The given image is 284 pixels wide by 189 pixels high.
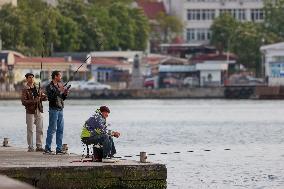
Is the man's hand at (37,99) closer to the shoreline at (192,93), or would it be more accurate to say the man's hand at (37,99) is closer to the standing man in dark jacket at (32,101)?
the standing man in dark jacket at (32,101)

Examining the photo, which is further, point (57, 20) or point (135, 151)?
point (57, 20)

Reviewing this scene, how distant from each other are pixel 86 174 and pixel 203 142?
98.2ft

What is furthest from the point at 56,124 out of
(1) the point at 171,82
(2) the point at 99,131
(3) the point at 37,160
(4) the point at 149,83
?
(4) the point at 149,83

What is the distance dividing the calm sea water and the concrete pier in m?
4.55

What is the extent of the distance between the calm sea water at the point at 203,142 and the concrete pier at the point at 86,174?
4553mm

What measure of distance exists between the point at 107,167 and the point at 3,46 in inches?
5352

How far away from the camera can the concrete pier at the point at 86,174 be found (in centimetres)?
3162

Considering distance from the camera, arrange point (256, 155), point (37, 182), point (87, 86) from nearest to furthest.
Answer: point (37, 182)
point (256, 155)
point (87, 86)

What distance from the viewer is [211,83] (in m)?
171

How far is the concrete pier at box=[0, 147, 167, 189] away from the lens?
31.6 metres

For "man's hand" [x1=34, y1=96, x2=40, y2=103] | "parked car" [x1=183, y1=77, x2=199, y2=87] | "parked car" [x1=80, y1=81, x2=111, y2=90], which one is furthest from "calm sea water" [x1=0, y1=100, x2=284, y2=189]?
"parked car" [x1=183, y1=77, x2=199, y2=87]

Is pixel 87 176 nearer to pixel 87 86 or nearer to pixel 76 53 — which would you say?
pixel 87 86

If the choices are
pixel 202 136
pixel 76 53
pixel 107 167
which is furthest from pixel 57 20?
pixel 107 167

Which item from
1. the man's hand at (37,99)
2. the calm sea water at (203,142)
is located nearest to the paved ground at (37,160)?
the man's hand at (37,99)
